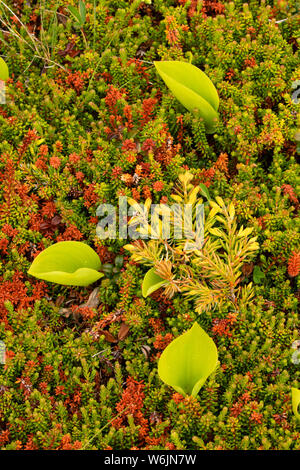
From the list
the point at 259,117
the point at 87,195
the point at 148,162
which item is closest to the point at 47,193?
the point at 87,195

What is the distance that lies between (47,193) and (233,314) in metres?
1.13

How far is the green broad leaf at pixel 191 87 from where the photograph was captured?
251 centimetres

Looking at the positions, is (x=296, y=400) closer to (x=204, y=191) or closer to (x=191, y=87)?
(x=204, y=191)

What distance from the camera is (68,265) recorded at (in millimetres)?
2387

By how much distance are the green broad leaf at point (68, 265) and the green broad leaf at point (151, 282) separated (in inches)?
10.1

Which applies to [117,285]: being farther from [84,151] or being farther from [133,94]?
[133,94]

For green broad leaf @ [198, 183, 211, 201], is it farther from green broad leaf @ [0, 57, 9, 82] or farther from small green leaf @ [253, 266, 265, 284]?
green broad leaf @ [0, 57, 9, 82]

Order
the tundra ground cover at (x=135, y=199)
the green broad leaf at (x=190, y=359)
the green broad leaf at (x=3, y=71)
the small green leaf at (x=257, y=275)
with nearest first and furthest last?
1. the green broad leaf at (x=190, y=359)
2. the tundra ground cover at (x=135, y=199)
3. the small green leaf at (x=257, y=275)
4. the green broad leaf at (x=3, y=71)

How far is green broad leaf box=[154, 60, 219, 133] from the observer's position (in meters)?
2.51

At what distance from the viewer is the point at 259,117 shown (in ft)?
9.27
